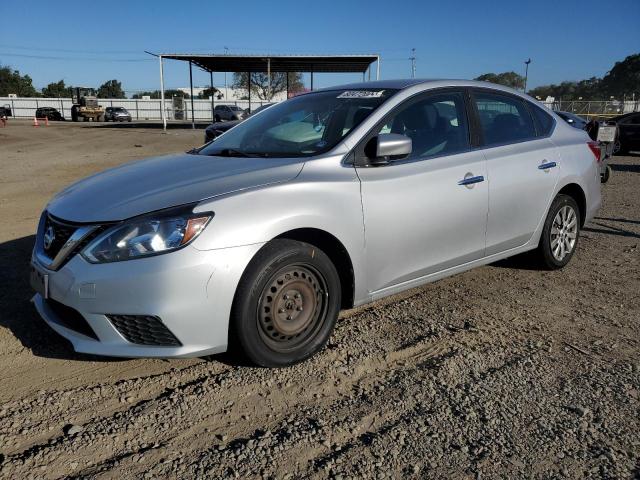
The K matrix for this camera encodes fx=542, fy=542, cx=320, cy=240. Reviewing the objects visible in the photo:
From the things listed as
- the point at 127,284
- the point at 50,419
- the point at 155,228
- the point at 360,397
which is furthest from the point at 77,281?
the point at 360,397

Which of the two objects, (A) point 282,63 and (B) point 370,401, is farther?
(A) point 282,63

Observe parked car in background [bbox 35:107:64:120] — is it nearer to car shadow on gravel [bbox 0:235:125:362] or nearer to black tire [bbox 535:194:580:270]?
car shadow on gravel [bbox 0:235:125:362]

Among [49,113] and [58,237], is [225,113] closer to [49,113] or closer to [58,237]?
[49,113]

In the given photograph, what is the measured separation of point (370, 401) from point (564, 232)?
3.10m

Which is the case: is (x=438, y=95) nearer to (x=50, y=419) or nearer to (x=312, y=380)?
(x=312, y=380)

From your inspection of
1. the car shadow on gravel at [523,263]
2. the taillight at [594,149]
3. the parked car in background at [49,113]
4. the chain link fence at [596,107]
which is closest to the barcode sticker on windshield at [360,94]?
the car shadow on gravel at [523,263]

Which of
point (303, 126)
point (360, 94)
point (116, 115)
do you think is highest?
point (116, 115)

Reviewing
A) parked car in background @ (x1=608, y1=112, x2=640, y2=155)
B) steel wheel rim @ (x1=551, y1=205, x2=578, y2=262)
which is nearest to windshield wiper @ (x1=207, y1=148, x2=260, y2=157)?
steel wheel rim @ (x1=551, y1=205, x2=578, y2=262)

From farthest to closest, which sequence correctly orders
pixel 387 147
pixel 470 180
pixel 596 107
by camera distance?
1. pixel 596 107
2. pixel 470 180
3. pixel 387 147

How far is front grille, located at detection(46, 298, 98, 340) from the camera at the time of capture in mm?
2869

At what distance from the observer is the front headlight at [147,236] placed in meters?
2.70

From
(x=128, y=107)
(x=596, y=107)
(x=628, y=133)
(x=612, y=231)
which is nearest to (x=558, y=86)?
(x=596, y=107)

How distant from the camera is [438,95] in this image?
4.02 m

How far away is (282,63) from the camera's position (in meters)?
37.3
